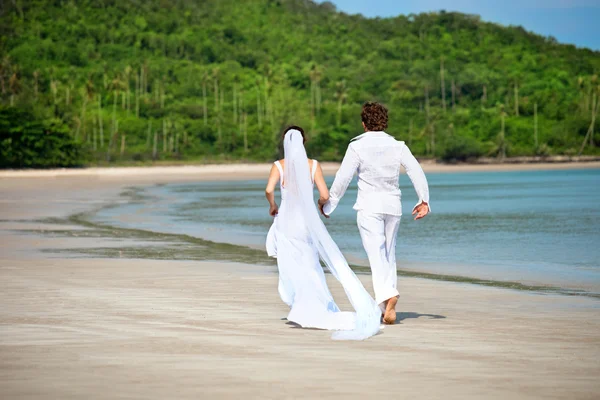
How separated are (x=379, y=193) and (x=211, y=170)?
244ft

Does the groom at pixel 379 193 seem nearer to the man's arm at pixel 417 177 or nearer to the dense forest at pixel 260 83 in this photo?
the man's arm at pixel 417 177

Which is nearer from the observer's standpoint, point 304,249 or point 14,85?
point 304,249

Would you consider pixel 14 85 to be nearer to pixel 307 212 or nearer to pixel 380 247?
pixel 307 212

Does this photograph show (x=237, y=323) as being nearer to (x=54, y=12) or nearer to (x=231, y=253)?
(x=231, y=253)

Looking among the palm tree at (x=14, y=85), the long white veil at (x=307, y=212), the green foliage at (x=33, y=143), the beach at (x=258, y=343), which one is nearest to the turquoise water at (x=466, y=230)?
the beach at (x=258, y=343)

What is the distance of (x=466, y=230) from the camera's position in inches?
883

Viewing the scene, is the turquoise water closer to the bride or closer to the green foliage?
the bride

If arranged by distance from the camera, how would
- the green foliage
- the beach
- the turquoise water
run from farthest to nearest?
the green foliage < the turquoise water < the beach

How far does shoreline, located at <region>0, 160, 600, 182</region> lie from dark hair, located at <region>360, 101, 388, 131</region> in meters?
53.8

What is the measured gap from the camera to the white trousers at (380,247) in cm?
830

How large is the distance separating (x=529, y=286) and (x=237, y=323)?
197 inches

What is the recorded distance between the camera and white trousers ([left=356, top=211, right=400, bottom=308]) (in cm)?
830

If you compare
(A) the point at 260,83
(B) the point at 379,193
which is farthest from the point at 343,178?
(A) the point at 260,83

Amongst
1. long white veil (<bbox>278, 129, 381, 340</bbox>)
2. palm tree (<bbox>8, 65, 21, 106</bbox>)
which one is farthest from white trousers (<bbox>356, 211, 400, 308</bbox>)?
palm tree (<bbox>8, 65, 21, 106</bbox>)
